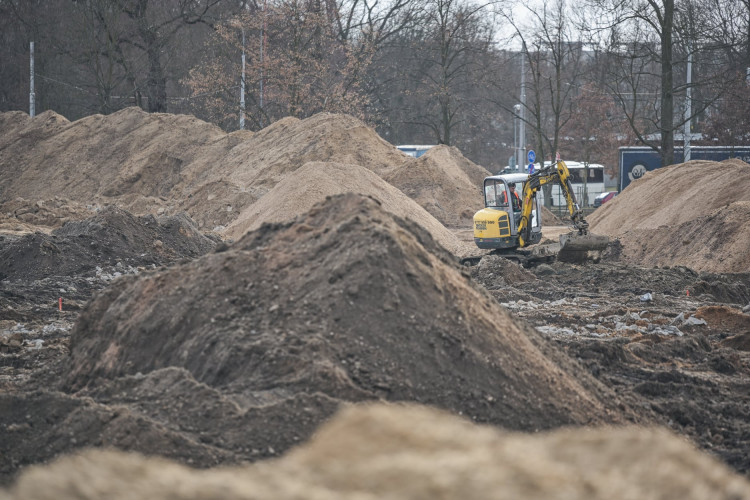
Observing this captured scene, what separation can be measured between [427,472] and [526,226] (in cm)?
1672

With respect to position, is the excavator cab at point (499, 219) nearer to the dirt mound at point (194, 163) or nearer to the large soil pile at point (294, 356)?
the dirt mound at point (194, 163)

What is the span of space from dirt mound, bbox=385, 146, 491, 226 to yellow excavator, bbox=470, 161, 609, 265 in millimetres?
10568

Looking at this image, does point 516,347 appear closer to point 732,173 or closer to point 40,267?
point 40,267

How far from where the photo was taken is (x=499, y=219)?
19.0m

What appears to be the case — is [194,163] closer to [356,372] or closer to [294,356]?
[294,356]

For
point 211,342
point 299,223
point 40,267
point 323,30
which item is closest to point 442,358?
point 211,342

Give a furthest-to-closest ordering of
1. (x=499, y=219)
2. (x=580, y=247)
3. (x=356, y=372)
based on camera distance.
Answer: (x=499, y=219), (x=580, y=247), (x=356, y=372)

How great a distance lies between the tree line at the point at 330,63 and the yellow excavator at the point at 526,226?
37.5 ft

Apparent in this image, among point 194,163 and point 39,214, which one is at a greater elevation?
point 194,163

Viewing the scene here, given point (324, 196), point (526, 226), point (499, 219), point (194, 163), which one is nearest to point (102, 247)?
point (324, 196)

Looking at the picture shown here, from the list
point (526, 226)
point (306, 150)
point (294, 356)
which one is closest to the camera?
point (294, 356)

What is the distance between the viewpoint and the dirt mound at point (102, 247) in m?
15.2

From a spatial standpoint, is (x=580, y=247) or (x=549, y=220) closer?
(x=580, y=247)

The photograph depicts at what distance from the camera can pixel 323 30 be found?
3828 cm
